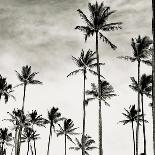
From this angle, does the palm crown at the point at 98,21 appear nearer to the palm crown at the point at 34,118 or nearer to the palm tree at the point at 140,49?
the palm tree at the point at 140,49

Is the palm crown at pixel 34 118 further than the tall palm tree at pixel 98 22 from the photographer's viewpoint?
Yes

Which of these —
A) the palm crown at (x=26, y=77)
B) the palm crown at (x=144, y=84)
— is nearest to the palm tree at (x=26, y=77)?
the palm crown at (x=26, y=77)

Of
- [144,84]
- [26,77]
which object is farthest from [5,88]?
[144,84]

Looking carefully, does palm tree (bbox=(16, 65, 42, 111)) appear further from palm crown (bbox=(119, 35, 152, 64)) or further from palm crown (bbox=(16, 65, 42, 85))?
palm crown (bbox=(119, 35, 152, 64))

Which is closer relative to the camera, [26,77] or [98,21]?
[98,21]

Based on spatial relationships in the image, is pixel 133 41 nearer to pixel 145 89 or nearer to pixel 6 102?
pixel 145 89

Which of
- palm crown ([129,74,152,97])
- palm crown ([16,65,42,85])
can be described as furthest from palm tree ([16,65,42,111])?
palm crown ([129,74,152,97])

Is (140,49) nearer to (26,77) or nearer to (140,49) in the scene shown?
(140,49)

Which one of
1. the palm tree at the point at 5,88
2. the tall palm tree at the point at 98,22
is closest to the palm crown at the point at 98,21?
the tall palm tree at the point at 98,22

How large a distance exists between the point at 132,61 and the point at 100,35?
657 centimetres

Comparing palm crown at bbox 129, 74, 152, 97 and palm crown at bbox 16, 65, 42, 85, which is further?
palm crown at bbox 16, 65, 42, 85

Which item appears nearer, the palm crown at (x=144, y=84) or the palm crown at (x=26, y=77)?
the palm crown at (x=144, y=84)

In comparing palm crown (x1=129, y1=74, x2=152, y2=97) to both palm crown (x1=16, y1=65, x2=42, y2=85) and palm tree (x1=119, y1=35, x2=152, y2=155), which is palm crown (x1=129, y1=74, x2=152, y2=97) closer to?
palm tree (x1=119, y1=35, x2=152, y2=155)

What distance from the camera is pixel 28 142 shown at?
5541cm
